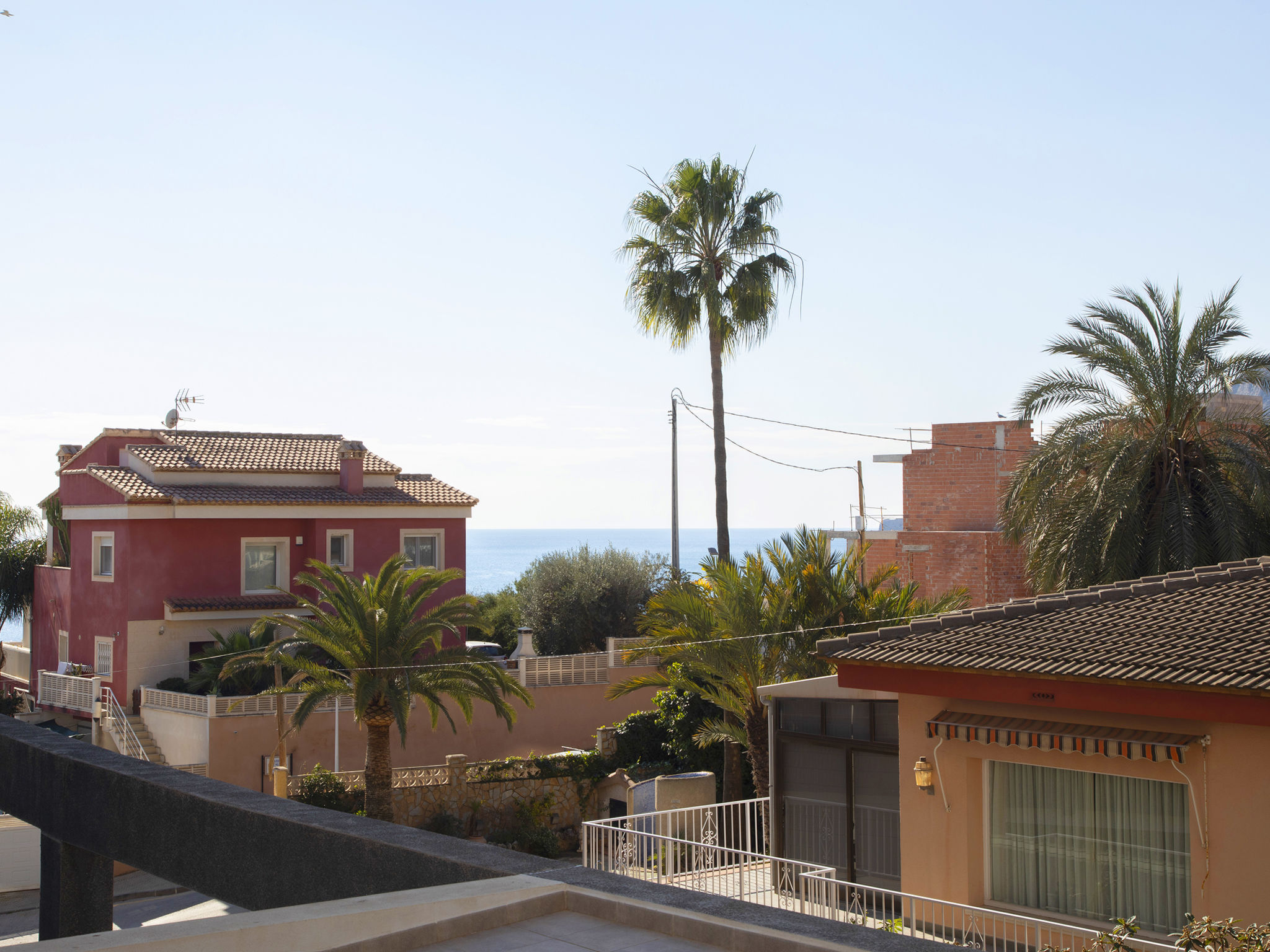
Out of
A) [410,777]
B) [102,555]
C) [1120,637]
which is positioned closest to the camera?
[1120,637]

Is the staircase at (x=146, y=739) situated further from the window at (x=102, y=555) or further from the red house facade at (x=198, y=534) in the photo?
the window at (x=102, y=555)

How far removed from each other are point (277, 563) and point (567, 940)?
29.8m

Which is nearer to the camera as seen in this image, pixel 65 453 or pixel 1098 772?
pixel 1098 772

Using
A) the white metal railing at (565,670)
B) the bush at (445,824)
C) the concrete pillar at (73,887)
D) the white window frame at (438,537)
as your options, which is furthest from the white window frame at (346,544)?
the concrete pillar at (73,887)

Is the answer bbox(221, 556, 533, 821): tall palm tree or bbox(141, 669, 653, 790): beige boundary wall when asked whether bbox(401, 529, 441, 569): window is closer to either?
bbox(141, 669, 653, 790): beige boundary wall

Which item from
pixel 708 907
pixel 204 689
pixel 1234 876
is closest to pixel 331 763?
pixel 204 689

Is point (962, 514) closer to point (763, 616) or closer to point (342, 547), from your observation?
point (763, 616)

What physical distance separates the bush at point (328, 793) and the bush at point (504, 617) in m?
15.7

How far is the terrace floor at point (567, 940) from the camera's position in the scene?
416 cm

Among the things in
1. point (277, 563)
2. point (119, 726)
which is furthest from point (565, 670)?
point (119, 726)

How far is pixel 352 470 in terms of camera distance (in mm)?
34031

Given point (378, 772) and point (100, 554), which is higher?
point (100, 554)

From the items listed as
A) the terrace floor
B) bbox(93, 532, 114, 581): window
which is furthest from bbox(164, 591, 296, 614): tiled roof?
the terrace floor

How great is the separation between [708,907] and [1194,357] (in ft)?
53.0
